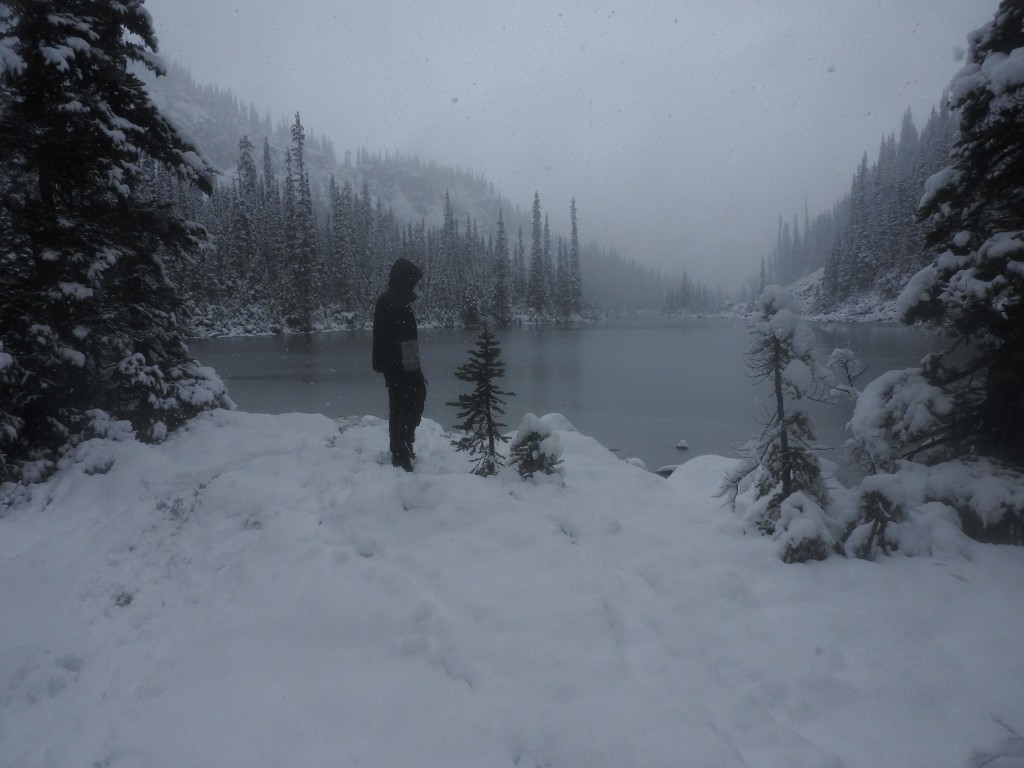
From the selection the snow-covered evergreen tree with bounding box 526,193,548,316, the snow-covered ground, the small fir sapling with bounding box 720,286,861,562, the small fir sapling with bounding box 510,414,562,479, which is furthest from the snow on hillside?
the snow-covered ground

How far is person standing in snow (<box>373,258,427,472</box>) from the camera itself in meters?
6.59

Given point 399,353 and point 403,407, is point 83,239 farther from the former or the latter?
point 403,407

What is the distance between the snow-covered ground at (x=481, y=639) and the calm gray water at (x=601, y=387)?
7.25 metres

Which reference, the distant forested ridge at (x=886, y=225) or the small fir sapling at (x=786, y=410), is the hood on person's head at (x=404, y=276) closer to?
the small fir sapling at (x=786, y=410)

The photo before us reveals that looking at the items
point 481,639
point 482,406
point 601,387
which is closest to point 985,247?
point 482,406

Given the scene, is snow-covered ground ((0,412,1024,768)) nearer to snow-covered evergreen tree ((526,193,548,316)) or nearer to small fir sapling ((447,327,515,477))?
small fir sapling ((447,327,515,477))

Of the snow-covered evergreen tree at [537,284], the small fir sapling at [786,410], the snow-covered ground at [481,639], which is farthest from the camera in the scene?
the snow-covered evergreen tree at [537,284]

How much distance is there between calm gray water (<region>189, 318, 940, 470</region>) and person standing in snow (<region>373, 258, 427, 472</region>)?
7689 mm

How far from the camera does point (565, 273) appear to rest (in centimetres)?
9688

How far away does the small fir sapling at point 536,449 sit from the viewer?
6.10m

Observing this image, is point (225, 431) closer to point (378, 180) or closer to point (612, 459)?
point (612, 459)

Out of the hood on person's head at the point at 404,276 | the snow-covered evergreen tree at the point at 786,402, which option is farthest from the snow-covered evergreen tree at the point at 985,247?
the hood on person's head at the point at 404,276

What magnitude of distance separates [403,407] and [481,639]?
374 cm

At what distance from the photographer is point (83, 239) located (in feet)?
24.4
